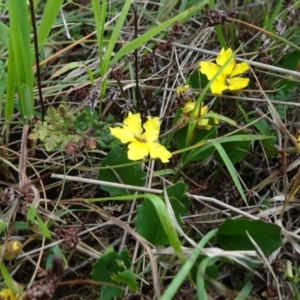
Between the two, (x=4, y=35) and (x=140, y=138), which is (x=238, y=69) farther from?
(x=4, y=35)

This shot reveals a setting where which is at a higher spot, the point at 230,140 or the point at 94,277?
the point at 230,140

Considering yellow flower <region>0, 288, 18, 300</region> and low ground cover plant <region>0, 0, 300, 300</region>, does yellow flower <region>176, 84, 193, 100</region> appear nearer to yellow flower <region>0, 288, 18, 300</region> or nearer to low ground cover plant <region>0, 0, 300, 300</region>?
low ground cover plant <region>0, 0, 300, 300</region>

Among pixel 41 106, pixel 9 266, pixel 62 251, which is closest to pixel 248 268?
pixel 62 251

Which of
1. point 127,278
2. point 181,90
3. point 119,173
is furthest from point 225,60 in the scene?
point 127,278

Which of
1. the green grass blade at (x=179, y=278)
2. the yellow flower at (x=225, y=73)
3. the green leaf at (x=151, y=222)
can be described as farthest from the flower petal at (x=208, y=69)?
the green grass blade at (x=179, y=278)

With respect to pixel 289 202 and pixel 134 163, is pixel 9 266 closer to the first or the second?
pixel 134 163
